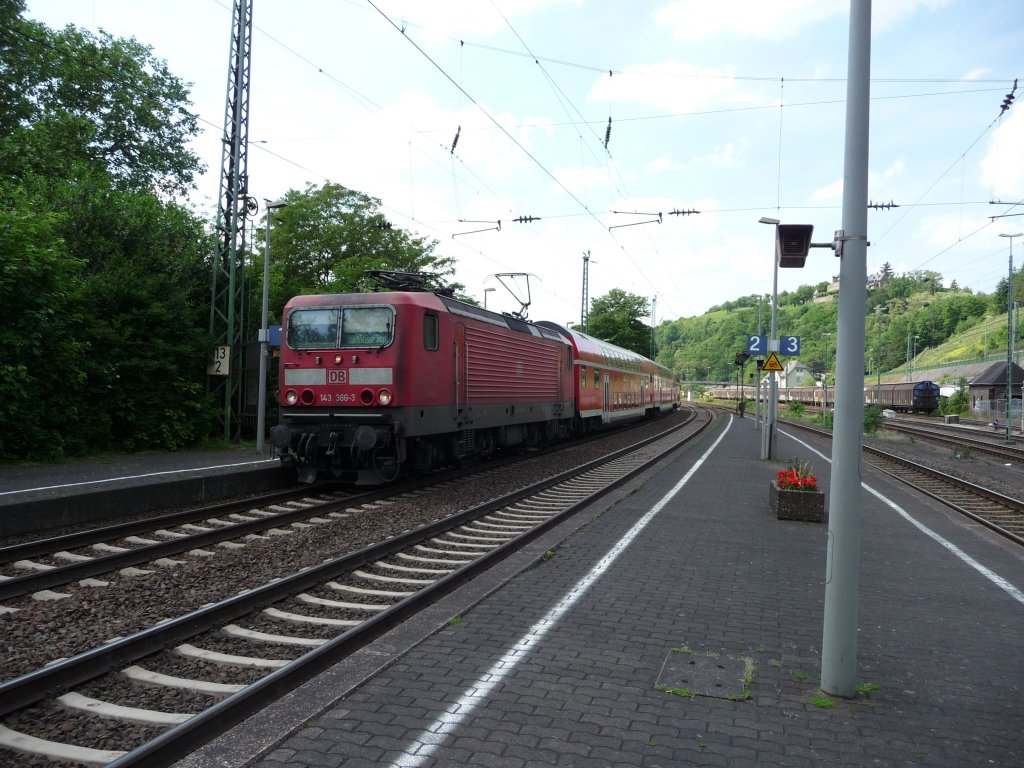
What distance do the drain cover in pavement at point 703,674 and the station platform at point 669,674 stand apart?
0.02 metres

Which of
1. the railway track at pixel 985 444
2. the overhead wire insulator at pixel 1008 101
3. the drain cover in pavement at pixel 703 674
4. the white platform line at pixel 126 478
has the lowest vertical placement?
the drain cover in pavement at pixel 703 674

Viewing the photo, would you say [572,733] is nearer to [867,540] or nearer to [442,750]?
[442,750]

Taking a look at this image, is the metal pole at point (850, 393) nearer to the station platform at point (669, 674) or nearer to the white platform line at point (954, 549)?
the station platform at point (669, 674)

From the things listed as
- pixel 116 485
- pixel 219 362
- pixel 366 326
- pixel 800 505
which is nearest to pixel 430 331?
pixel 366 326

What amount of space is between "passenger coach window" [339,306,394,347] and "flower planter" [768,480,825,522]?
620cm

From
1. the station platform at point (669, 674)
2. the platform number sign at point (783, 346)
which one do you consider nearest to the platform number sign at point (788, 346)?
the platform number sign at point (783, 346)

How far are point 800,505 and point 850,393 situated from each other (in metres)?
6.17

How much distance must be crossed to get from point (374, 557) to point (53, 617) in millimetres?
→ 2813

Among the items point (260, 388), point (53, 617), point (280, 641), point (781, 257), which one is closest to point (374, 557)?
point (280, 641)

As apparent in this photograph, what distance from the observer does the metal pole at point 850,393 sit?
415 cm

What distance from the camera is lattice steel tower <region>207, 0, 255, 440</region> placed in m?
16.6

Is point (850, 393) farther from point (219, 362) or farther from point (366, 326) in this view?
point (219, 362)

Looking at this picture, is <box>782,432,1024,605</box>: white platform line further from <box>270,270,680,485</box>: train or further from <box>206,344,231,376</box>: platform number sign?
<box>206,344,231,376</box>: platform number sign

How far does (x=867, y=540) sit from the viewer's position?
28.9ft
